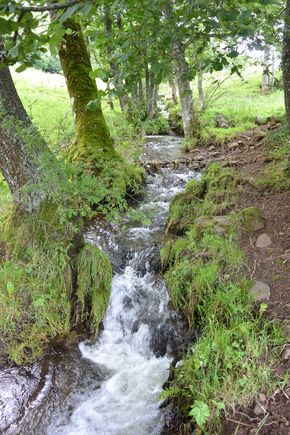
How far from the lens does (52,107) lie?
52.9 ft

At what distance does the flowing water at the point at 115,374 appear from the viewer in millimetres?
3561

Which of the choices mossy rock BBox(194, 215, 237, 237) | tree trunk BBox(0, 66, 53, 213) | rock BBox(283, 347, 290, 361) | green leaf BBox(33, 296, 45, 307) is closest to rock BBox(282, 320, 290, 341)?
rock BBox(283, 347, 290, 361)

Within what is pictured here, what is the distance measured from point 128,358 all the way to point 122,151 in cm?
543

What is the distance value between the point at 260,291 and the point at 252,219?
4.83ft

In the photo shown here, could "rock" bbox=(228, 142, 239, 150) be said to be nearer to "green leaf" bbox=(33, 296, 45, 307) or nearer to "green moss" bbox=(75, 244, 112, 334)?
"green moss" bbox=(75, 244, 112, 334)

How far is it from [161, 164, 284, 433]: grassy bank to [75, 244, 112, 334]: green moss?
2.86ft

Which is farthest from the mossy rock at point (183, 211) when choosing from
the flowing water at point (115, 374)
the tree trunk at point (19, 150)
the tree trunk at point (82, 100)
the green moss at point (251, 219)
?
the tree trunk at point (19, 150)

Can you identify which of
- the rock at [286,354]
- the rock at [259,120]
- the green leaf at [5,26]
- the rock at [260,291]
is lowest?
the rock at [286,354]

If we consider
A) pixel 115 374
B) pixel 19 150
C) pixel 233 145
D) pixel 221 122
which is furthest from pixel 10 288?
pixel 221 122

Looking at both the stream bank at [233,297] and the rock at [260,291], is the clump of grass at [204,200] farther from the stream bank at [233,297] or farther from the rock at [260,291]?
the rock at [260,291]

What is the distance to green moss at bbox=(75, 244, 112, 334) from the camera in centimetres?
469

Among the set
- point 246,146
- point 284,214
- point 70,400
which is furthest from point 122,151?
point 70,400

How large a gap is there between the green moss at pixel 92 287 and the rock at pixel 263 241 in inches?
83.2

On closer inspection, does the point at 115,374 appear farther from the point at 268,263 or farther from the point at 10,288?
the point at 268,263
